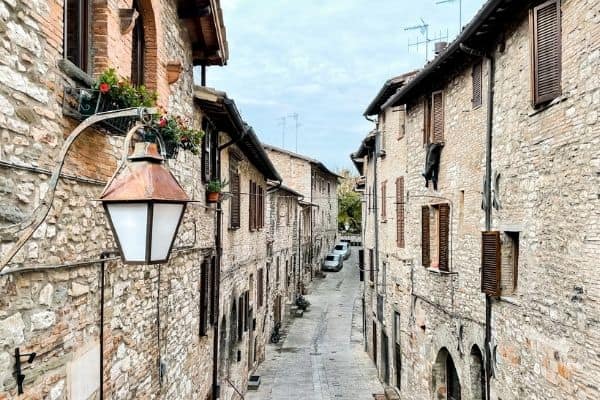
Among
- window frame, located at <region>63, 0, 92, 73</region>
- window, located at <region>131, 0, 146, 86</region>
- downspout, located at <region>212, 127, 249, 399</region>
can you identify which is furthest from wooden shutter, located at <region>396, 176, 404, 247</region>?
window frame, located at <region>63, 0, 92, 73</region>

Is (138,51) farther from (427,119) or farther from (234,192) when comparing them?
(427,119)

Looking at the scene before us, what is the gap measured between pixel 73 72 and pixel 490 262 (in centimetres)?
743

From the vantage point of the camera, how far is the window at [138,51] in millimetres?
6852

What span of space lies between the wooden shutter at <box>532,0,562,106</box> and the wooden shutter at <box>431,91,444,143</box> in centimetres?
480

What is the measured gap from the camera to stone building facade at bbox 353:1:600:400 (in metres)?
6.93

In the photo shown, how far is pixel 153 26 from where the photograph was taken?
7070 mm

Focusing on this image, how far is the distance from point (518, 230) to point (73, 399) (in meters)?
6.76

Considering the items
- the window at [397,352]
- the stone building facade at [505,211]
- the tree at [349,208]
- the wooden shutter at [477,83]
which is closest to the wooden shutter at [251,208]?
the stone building facade at [505,211]

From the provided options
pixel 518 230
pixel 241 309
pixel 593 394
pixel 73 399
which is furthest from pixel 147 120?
pixel 241 309

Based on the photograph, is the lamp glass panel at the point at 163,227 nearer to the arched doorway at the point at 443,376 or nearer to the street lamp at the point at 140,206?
the street lamp at the point at 140,206

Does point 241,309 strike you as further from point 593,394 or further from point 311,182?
point 311,182

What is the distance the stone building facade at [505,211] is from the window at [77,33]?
17.8 ft

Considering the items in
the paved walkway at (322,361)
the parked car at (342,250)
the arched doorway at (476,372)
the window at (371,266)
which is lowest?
the paved walkway at (322,361)

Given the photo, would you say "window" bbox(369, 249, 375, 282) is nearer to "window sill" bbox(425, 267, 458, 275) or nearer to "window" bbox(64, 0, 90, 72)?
"window sill" bbox(425, 267, 458, 275)
